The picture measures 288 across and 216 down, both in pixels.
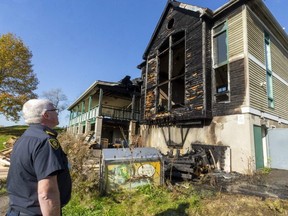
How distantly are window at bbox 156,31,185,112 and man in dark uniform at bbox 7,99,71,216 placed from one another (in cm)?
1044

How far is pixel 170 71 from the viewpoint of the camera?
13.0m

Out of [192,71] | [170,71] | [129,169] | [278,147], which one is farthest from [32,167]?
[170,71]

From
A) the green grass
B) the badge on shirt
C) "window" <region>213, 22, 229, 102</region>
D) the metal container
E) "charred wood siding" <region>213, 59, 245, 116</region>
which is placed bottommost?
the green grass

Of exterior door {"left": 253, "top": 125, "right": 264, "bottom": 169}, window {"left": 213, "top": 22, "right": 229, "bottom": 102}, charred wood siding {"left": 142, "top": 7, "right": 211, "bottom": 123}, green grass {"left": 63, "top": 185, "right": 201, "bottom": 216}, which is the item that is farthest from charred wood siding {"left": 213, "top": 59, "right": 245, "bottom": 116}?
green grass {"left": 63, "top": 185, "right": 201, "bottom": 216}

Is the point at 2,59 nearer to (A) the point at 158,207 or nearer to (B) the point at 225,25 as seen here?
(B) the point at 225,25

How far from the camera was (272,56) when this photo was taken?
11.3m

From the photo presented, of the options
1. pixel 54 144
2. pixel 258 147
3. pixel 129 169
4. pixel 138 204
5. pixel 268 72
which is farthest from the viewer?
pixel 268 72

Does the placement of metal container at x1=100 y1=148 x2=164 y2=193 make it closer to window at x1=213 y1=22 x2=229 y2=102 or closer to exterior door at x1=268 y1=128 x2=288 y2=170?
window at x1=213 y1=22 x2=229 y2=102

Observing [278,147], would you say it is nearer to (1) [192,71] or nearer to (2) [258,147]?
(2) [258,147]

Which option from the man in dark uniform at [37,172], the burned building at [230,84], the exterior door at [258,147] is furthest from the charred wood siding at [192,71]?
the man in dark uniform at [37,172]

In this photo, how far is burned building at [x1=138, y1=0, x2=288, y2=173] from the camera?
876cm

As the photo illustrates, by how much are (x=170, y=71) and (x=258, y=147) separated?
660 cm

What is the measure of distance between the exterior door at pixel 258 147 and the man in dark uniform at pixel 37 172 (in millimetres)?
8554

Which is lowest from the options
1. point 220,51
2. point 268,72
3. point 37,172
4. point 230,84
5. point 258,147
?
point 37,172
